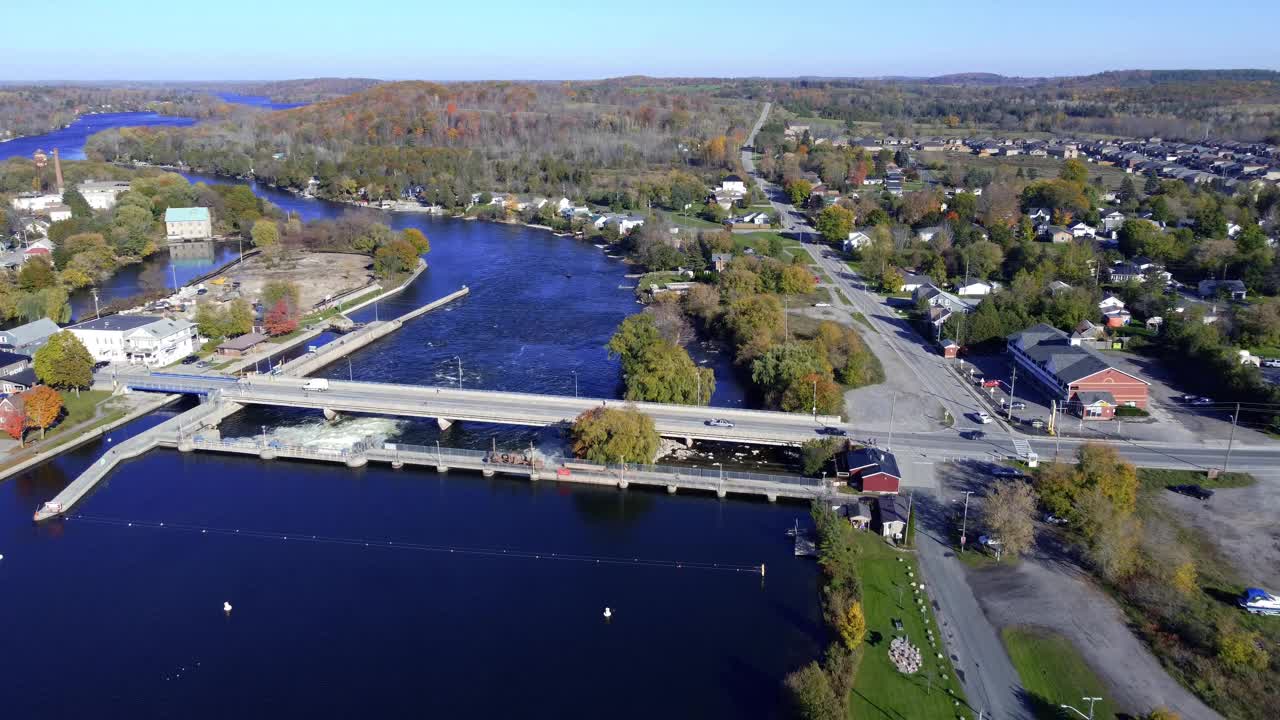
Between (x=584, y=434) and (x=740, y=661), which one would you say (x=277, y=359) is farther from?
(x=740, y=661)

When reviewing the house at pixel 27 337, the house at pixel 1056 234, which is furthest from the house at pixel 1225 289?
the house at pixel 27 337

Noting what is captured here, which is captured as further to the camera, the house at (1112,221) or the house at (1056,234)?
the house at (1112,221)

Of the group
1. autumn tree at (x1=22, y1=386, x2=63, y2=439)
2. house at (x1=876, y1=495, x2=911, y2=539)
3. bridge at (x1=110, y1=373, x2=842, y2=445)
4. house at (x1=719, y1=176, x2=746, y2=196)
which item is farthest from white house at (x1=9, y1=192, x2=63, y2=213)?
house at (x1=876, y1=495, x2=911, y2=539)

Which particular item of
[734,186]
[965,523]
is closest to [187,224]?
[734,186]

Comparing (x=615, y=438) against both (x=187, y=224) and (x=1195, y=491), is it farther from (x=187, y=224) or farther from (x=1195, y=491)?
(x=187, y=224)

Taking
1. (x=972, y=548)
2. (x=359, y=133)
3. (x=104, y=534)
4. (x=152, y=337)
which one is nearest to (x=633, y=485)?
(x=972, y=548)

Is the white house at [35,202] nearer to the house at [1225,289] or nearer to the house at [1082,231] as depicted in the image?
the house at [1082,231]
